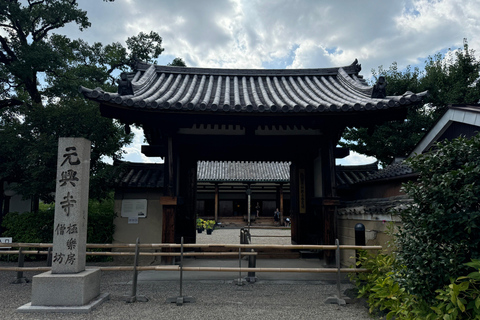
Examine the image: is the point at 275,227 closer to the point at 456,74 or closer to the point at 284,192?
the point at 284,192

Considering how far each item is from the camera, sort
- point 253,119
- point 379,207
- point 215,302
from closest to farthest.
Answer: point 215,302
point 379,207
point 253,119

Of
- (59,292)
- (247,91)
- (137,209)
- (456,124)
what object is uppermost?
(247,91)

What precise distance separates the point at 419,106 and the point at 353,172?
468 inches

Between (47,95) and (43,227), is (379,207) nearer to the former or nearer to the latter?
(43,227)

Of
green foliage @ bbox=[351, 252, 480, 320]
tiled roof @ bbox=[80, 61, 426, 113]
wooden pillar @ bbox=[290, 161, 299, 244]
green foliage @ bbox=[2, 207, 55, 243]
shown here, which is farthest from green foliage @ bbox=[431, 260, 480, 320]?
green foliage @ bbox=[2, 207, 55, 243]

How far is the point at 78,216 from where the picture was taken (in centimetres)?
518

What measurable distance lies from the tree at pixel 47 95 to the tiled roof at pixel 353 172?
741cm

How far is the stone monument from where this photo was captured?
15.8ft

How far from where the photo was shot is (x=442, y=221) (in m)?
3.29

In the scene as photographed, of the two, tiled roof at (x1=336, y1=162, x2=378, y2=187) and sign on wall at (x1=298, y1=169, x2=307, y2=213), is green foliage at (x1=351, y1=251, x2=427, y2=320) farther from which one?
tiled roof at (x1=336, y1=162, x2=378, y2=187)

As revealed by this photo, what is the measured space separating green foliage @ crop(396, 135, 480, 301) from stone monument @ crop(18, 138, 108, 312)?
4.71 meters

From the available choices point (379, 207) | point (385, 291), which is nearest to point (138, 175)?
point (379, 207)

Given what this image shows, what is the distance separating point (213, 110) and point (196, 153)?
3.05 m

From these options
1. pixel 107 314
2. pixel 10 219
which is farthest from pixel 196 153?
pixel 10 219
